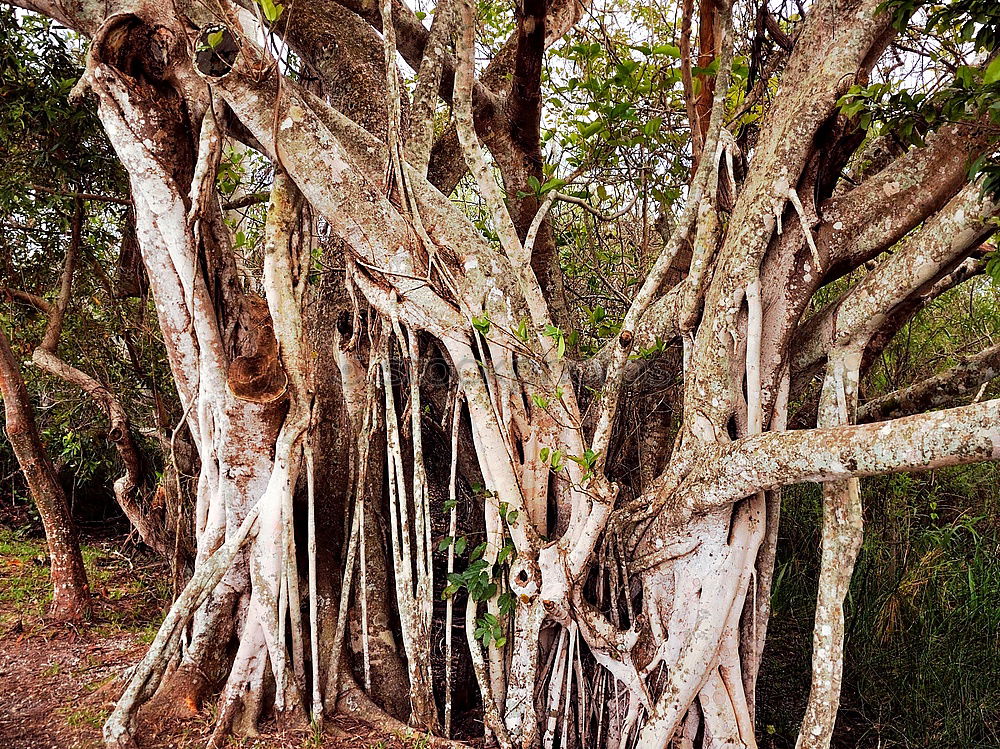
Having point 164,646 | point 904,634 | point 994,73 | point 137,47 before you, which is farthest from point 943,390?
point 137,47

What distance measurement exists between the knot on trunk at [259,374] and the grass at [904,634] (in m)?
2.74

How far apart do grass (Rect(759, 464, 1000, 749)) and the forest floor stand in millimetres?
2260

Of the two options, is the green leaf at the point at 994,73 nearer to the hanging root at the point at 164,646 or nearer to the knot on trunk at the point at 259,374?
the knot on trunk at the point at 259,374

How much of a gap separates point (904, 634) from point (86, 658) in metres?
4.12

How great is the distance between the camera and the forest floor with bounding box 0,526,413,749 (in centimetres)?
313

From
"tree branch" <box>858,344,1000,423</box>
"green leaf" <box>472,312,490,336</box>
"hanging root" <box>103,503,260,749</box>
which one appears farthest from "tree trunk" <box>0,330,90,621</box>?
"tree branch" <box>858,344,1000,423</box>

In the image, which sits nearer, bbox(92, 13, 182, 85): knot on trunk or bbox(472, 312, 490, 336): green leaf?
bbox(472, 312, 490, 336): green leaf

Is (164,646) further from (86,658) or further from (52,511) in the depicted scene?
(52,511)

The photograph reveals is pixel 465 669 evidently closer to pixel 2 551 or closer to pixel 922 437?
pixel 922 437

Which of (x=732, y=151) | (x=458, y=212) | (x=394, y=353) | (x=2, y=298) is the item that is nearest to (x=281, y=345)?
(x=394, y=353)

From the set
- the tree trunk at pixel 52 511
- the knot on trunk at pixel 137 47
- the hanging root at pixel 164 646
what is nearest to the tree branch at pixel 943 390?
the hanging root at pixel 164 646

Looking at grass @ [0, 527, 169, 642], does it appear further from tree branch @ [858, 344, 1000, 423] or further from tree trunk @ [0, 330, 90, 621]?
tree branch @ [858, 344, 1000, 423]

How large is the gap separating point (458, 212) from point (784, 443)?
5.23 feet

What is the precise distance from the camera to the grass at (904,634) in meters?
3.68
